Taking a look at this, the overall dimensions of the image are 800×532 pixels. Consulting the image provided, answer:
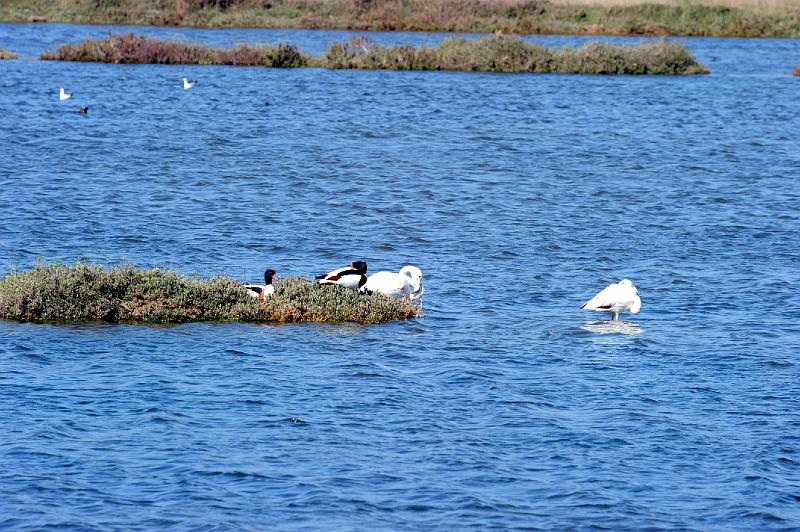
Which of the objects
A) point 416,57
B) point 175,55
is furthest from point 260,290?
point 175,55

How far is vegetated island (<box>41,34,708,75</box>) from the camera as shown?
49.1 metres

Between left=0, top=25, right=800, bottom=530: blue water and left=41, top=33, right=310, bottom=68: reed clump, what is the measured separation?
12.8 meters

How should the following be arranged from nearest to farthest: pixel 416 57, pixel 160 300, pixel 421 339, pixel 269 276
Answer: pixel 421 339 → pixel 160 300 → pixel 269 276 → pixel 416 57

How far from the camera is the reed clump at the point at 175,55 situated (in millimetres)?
49250

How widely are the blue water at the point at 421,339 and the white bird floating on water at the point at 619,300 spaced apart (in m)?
0.34

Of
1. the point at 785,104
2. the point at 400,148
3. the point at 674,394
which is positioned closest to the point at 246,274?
the point at 674,394

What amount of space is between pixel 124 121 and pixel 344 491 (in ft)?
87.1

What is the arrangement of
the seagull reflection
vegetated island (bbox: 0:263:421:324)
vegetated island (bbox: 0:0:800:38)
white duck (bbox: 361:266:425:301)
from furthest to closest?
vegetated island (bbox: 0:0:800:38) < white duck (bbox: 361:266:425:301) < the seagull reflection < vegetated island (bbox: 0:263:421:324)

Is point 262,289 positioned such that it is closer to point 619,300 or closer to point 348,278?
point 348,278

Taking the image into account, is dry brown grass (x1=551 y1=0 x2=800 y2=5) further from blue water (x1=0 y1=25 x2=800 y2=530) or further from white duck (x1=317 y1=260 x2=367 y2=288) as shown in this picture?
white duck (x1=317 y1=260 x2=367 y2=288)

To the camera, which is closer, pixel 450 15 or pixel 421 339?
pixel 421 339

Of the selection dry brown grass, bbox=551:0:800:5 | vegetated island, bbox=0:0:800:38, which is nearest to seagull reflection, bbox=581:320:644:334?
vegetated island, bbox=0:0:800:38

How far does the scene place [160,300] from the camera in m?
15.2

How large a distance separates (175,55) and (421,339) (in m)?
36.9
